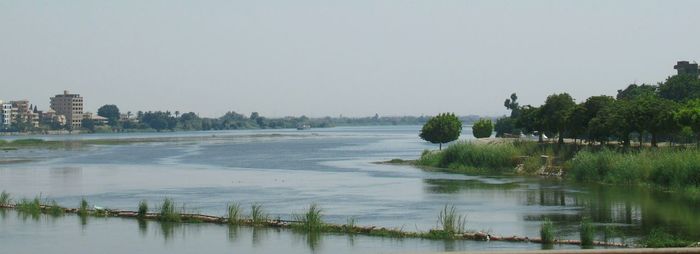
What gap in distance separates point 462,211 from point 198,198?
15.3 m

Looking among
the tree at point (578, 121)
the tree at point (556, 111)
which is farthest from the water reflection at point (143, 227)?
the tree at point (556, 111)

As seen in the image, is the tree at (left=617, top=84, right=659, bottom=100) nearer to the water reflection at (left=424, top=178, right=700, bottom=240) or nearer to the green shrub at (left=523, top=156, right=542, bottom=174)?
the green shrub at (left=523, top=156, right=542, bottom=174)

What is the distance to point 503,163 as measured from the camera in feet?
227

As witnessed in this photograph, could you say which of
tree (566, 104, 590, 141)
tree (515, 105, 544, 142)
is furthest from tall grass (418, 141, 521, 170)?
tree (566, 104, 590, 141)

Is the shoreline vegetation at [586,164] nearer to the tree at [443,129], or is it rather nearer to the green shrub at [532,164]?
the green shrub at [532,164]

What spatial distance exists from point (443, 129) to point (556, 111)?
20108 mm

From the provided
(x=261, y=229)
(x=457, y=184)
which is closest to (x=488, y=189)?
(x=457, y=184)

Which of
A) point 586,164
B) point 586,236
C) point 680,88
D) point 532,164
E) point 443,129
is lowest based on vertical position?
point 586,236

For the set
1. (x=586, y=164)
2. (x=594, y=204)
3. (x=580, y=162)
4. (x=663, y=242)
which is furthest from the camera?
(x=580, y=162)

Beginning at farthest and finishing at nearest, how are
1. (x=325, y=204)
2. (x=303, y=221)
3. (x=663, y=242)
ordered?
(x=325, y=204) → (x=303, y=221) → (x=663, y=242)

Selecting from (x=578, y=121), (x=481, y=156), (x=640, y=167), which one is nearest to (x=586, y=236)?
(x=640, y=167)

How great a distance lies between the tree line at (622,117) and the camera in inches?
2274

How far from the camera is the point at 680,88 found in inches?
3396

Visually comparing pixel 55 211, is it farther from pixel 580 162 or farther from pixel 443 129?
pixel 443 129
